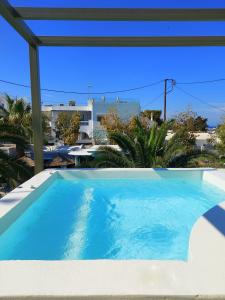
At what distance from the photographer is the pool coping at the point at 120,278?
7.09ft

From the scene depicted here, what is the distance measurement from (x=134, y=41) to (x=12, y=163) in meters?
4.35

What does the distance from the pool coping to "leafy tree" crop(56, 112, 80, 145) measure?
124 ft

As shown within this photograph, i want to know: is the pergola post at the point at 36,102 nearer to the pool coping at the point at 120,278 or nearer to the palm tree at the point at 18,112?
the pool coping at the point at 120,278

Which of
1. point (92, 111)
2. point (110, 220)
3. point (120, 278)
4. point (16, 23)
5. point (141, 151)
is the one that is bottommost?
point (110, 220)

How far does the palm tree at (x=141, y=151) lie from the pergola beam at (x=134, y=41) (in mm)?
3703

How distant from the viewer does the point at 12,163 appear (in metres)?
8.15

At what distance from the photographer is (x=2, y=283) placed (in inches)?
89.3

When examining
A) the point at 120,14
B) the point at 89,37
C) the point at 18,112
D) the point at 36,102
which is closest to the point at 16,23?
the point at 89,37

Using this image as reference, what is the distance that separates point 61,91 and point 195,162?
40.7 meters

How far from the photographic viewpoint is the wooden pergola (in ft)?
18.9

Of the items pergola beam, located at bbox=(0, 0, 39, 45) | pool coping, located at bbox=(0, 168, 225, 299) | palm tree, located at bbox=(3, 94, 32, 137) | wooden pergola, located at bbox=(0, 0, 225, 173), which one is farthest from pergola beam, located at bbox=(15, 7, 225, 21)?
palm tree, located at bbox=(3, 94, 32, 137)

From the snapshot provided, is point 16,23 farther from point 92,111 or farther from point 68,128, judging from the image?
point 92,111

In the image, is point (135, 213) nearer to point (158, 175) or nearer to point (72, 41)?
point (158, 175)

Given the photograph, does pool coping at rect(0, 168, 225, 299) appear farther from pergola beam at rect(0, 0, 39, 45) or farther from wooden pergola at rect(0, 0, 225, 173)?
pergola beam at rect(0, 0, 39, 45)
